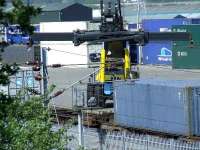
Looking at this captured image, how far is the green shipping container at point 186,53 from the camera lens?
55925 millimetres

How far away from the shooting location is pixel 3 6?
6836 millimetres

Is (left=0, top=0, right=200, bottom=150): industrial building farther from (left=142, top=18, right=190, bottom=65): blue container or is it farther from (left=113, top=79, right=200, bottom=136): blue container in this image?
(left=142, top=18, right=190, bottom=65): blue container

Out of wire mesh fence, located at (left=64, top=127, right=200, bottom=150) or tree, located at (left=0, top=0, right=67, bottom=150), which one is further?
wire mesh fence, located at (left=64, top=127, right=200, bottom=150)

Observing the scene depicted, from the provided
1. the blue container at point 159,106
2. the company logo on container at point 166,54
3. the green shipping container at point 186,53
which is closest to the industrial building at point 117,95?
the blue container at point 159,106

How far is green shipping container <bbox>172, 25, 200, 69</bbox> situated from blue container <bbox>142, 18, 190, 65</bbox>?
231 cm

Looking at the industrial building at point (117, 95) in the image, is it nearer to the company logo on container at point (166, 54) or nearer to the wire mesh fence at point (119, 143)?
the wire mesh fence at point (119, 143)

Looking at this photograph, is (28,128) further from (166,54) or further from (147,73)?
(166,54)

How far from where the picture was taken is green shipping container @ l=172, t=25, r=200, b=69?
55925mm

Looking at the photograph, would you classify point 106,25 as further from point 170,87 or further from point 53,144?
point 53,144

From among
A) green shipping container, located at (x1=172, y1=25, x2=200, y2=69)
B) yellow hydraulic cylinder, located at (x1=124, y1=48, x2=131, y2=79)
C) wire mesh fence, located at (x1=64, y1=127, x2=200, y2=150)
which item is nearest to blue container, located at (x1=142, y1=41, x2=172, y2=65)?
green shipping container, located at (x1=172, y1=25, x2=200, y2=69)

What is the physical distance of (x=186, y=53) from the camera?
57.7m

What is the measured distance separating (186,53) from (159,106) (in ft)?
117

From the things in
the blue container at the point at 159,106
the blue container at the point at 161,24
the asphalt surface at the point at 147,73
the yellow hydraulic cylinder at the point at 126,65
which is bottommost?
the asphalt surface at the point at 147,73

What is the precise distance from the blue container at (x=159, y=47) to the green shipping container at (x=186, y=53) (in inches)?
90.8
